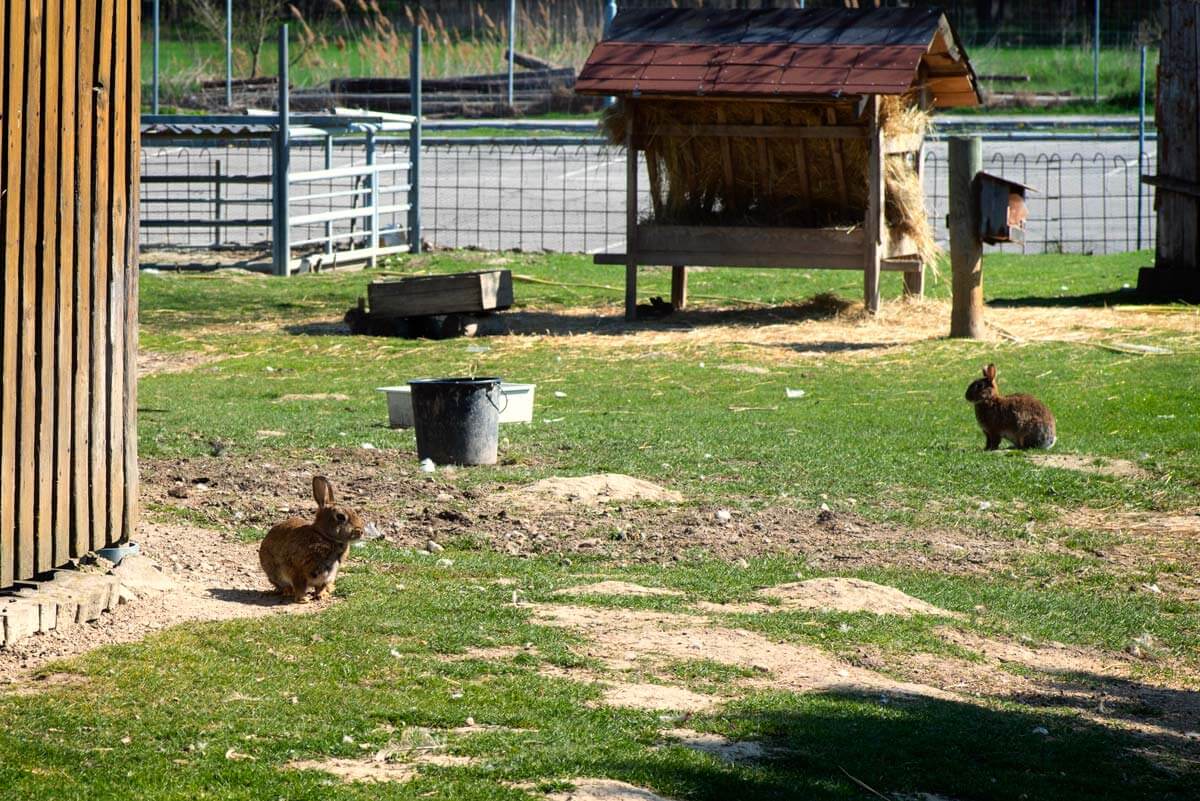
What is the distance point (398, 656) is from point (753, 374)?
886 cm

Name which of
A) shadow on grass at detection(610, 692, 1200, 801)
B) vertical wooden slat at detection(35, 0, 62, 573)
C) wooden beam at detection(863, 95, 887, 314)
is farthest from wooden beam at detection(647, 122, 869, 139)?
shadow on grass at detection(610, 692, 1200, 801)

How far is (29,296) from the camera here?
21.1 ft

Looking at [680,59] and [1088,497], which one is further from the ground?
[680,59]

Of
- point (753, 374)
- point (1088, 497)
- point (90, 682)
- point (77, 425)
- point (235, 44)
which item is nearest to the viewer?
point (90, 682)

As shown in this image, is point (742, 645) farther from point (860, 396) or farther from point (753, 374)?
point (753, 374)

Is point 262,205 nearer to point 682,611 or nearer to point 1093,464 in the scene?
point 1093,464

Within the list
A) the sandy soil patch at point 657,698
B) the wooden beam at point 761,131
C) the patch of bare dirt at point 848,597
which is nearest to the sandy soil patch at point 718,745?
the sandy soil patch at point 657,698

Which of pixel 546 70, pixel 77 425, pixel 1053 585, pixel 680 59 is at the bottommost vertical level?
pixel 1053 585

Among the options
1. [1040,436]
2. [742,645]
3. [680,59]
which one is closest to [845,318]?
[680,59]

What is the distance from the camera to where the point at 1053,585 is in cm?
795

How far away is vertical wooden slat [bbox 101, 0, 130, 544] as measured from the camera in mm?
7027

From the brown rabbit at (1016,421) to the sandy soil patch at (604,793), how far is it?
254 inches

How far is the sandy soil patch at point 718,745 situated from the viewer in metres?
5.26

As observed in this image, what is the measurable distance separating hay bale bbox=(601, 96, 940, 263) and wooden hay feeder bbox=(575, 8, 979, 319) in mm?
17
